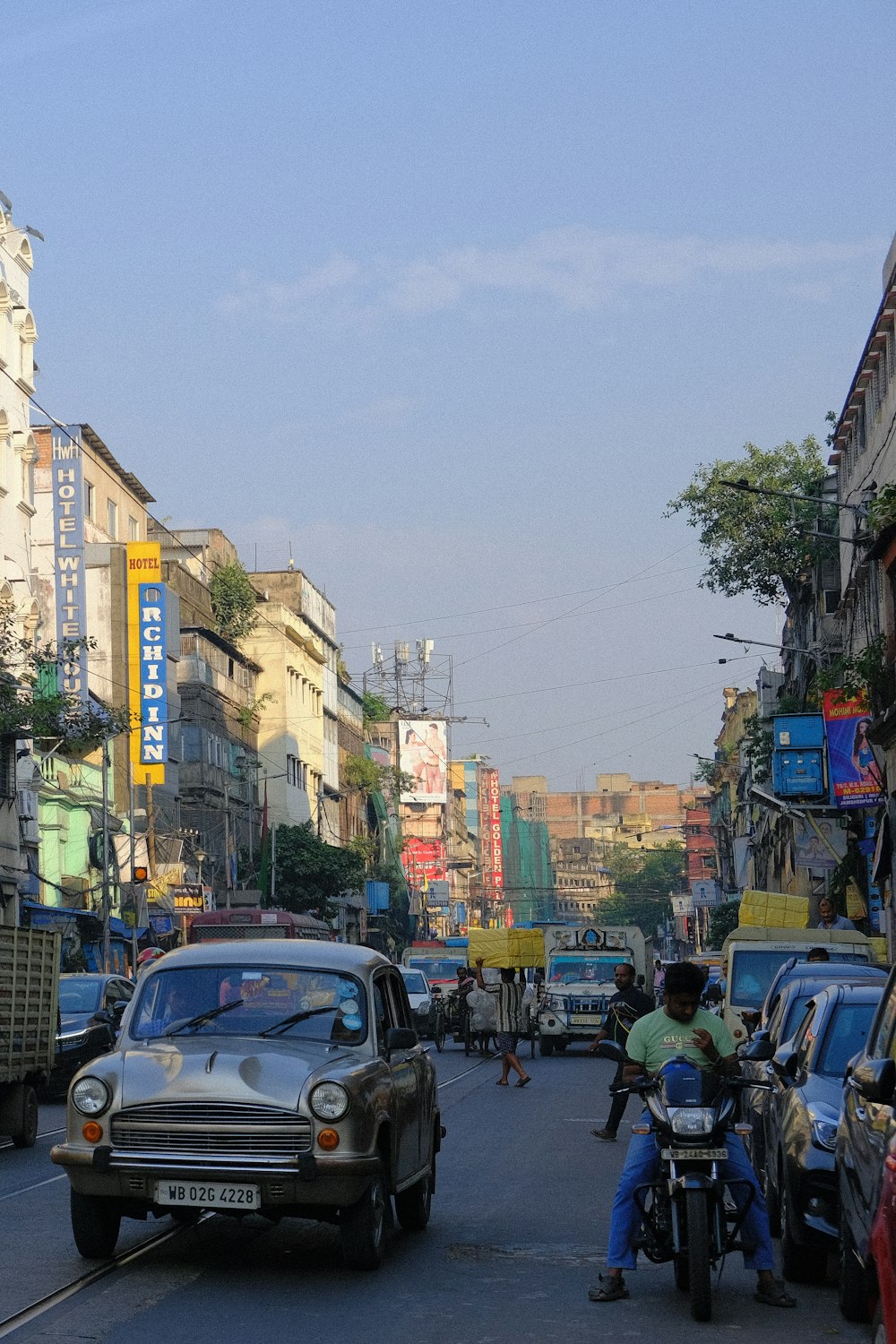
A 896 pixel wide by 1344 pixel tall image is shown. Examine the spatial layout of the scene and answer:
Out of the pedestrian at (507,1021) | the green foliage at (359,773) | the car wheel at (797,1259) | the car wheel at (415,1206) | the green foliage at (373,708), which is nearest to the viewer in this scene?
the car wheel at (797,1259)

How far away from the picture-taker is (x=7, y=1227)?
480 inches

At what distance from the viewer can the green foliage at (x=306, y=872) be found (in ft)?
283

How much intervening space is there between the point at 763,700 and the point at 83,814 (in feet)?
130

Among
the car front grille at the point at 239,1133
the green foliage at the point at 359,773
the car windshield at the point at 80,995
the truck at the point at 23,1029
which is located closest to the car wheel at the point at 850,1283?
the car front grille at the point at 239,1133

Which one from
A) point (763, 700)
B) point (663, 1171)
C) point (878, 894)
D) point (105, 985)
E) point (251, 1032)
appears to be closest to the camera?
point (663, 1171)

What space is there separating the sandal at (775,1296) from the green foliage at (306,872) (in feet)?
252

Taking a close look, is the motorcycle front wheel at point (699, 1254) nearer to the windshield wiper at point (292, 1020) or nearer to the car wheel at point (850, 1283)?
the car wheel at point (850, 1283)

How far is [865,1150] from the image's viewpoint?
7.70m

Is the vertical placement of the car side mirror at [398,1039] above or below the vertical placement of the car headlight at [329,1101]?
above

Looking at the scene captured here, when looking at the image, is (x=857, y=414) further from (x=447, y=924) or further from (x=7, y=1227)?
(x=447, y=924)

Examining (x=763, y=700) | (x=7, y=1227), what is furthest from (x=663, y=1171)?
(x=763, y=700)

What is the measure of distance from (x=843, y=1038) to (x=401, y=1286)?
2.99 m

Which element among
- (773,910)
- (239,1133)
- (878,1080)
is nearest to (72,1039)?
(239,1133)

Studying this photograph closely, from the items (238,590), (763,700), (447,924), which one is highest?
(238,590)
